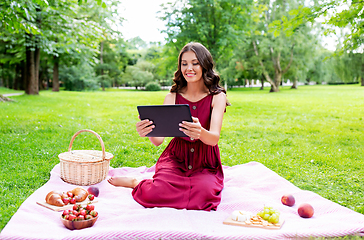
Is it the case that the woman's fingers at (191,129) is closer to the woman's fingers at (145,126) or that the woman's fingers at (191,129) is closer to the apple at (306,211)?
the woman's fingers at (145,126)

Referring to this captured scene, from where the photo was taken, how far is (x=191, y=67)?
135 inches

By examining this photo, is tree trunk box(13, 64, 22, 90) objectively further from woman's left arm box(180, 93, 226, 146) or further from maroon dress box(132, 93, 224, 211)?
woman's left arm box(180, 93, 226, 146)

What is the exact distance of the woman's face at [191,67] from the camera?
11.3 ft

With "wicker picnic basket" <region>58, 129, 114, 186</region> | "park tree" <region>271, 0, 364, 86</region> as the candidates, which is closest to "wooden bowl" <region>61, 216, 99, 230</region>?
"wicker picnic basket" <region>58, 129, 114, 186</region>

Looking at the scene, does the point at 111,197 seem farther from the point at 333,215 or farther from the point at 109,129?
the point at 109,129

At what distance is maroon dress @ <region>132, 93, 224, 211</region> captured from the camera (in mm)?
3215

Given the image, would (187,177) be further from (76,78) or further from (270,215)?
(76,78)

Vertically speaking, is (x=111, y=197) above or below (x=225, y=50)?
below

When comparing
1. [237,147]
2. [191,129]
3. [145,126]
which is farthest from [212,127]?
[237,147]

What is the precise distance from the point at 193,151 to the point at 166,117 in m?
0.74

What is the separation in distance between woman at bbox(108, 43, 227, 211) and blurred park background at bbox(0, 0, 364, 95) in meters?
3.15

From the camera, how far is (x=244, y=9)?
1864cm

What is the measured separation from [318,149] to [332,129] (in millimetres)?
2579

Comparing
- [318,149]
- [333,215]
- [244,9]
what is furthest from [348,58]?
[333,215]
